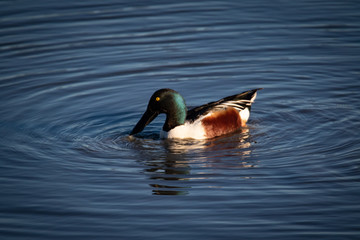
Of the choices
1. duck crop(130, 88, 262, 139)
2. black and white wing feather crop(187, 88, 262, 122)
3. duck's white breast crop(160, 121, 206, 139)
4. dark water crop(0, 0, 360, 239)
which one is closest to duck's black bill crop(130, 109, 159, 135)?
duck crop(130, 88, 262, 139)

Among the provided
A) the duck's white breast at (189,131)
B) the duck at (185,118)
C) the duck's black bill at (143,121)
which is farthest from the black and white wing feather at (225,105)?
the duck's black bill at (143,121)

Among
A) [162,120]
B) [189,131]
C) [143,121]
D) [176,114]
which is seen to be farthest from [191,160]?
[162,120]

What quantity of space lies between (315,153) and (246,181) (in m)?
1.31

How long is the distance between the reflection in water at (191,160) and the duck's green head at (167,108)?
332 mm

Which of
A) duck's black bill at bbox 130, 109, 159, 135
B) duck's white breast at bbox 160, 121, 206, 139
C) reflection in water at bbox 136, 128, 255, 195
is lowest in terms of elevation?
reflection in water at bbox 136, 128, 255, 195

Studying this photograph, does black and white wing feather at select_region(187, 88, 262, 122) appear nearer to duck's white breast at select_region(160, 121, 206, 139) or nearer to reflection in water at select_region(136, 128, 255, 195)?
duck's white breast at select_region(160, 121, 206, 139)

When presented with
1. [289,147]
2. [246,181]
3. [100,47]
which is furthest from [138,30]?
[246,181]

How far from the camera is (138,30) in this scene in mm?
13188

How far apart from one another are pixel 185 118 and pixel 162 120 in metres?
0.93

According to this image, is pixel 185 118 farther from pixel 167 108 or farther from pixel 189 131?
pixel 167 108

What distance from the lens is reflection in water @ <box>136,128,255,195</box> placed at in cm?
687

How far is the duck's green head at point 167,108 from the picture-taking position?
8.50 metres

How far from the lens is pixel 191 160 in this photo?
7562 mm

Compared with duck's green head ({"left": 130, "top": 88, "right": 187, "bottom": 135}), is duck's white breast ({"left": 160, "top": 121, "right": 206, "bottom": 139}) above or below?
below
